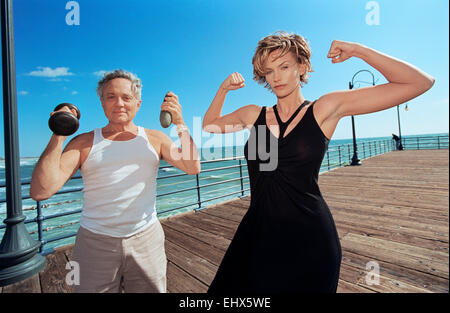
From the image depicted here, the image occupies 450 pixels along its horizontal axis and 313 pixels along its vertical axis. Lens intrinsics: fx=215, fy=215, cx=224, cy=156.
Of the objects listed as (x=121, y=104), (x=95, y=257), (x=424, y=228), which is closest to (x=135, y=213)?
(x=95, y=257)

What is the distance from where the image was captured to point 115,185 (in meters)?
1.06

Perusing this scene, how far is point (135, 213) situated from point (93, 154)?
0.36 meters

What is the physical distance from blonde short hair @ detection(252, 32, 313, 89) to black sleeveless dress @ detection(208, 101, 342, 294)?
0.26 m

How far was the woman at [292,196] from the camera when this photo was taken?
1002mm

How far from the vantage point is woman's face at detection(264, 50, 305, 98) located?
105cm

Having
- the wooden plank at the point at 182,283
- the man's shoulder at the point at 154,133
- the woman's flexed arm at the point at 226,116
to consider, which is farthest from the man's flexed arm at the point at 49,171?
the wooden plank at the point at 182,283

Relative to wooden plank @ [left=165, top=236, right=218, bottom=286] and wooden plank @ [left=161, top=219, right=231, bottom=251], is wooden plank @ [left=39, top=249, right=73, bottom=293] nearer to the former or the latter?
wooden plank @ [left=165, top=236, right=218, bottom=286]

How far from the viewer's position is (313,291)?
1006 mm

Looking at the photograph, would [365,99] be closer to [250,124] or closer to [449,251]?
[250,124]

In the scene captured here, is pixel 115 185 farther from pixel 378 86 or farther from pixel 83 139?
pixel 378 86

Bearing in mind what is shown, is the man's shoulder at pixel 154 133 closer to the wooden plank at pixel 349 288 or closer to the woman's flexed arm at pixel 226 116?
the woman's flexed arm at pixel 226 116

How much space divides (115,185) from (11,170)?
2.28 m

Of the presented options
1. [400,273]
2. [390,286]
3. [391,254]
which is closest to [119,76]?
[390,286]

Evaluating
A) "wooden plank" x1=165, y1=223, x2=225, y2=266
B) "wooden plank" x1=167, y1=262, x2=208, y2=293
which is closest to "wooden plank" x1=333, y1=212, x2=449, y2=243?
"wooden plank" x1=165, y1=223, x2=225, y2=266
